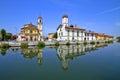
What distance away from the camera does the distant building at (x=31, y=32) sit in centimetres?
6025

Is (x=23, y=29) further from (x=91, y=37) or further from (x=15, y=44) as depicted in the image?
(x=91, y=37)

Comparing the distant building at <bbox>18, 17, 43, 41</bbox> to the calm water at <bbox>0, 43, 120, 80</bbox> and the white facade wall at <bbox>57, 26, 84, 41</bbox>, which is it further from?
the calm water at <bbox>0, 43, 120, 80</bbox>

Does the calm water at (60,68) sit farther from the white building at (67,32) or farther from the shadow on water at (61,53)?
the white building at (67,32)

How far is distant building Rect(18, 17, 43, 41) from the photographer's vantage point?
60.2 metres

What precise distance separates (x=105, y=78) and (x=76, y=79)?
5.96 ft

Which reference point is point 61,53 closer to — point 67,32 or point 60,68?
point 60,68

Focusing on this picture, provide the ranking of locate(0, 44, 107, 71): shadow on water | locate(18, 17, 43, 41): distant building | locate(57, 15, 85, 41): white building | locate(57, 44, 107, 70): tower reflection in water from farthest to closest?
locate(57, 15, 85, 41): white building → locate(18, 17, 43, 41): distant building → locate(0, 44, 107, 71): shadow on water → locate(57, 44, 107, 70): tower reflection in water

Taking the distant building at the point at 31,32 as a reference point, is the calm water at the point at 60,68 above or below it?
below

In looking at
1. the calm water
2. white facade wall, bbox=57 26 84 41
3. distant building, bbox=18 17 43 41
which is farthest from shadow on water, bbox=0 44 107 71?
white facade wall, bbox=57 26 84 41

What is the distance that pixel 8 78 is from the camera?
10414 millimetres

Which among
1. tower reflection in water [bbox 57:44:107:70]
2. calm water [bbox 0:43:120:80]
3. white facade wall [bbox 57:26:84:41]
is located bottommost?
calm water [bbox 0:43:120:80]

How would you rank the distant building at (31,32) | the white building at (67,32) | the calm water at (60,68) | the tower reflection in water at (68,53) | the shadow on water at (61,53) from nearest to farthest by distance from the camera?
the calm water at (60,68) → the tower reflection in water at (68,53) → the shadow on water at (61,53) → the distant building at (31,32) → the white building at (67,32)

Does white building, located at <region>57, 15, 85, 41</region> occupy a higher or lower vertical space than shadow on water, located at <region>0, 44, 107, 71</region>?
higher

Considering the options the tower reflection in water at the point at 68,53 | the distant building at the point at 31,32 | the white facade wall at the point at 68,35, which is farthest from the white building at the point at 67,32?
the tower reflection in water at the point at 68,53
